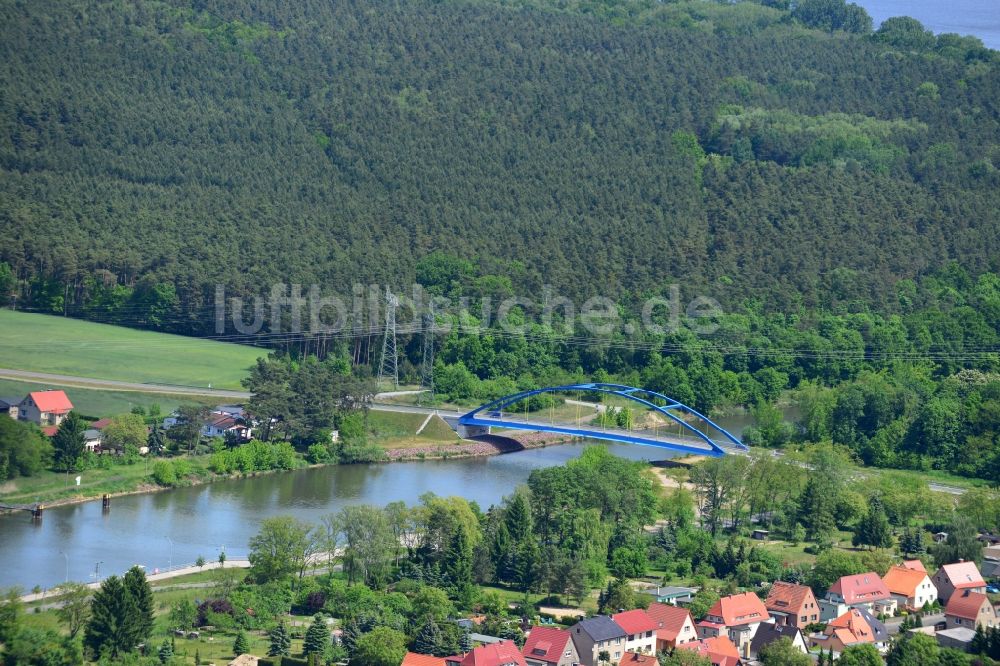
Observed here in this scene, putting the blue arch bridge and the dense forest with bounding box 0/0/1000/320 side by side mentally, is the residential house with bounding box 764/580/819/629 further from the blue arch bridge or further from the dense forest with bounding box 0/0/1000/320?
the dense forest with bounding box 0/0/1000/320

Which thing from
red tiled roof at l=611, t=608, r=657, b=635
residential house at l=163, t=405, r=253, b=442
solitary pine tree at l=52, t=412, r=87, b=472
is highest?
residential house at l=163, t=405, r=253, b=442

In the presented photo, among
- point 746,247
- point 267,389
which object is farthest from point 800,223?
point 267,389

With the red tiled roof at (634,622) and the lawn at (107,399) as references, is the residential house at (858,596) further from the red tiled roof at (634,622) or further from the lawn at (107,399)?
the lawn at (107,399)

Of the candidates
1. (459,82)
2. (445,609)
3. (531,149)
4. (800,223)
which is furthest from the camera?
(459,82)

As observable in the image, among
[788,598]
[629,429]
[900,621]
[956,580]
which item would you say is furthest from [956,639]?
[629,429]

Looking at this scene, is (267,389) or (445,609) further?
(267,389)

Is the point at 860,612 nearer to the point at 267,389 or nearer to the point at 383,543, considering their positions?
the point at 383,543

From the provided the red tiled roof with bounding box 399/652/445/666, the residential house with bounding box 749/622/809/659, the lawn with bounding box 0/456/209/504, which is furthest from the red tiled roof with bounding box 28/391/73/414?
the residential house with bounding box 749/622/809/659

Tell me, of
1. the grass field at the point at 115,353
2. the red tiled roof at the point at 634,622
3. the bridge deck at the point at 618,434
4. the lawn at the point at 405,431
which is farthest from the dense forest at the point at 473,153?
the red tiled roof at the point at 634,622
